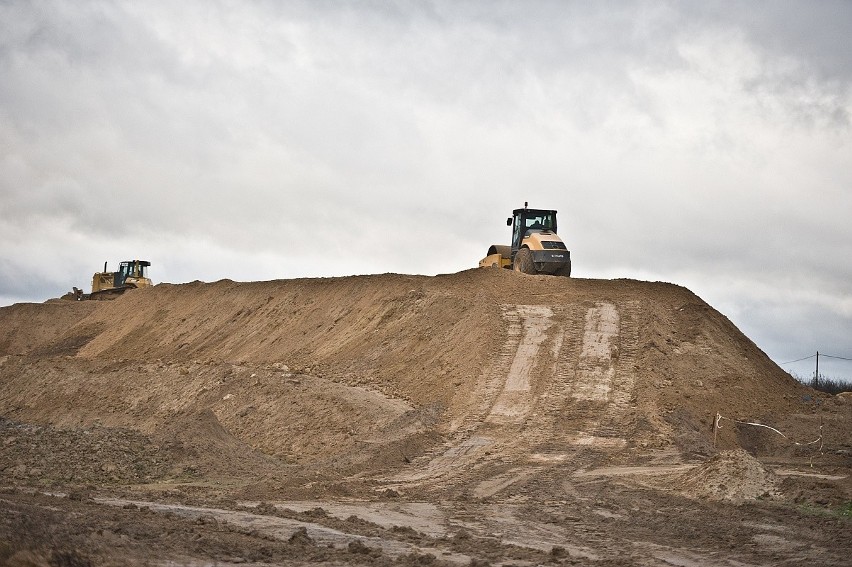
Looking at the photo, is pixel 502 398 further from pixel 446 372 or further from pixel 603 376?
pixel 603 376

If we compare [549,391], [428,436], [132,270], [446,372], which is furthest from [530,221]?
→ [132,270]

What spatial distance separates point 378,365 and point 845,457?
1324 centimetres

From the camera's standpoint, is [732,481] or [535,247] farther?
[535,247]

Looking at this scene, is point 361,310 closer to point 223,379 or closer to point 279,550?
point 223,379

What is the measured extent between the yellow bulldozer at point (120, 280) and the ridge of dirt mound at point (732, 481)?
45429mm

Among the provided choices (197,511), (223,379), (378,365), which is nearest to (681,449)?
(378,365)

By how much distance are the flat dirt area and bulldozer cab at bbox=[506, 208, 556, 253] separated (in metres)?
2.76

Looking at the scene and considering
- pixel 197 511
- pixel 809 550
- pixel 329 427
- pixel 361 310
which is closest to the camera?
pixel 809 550

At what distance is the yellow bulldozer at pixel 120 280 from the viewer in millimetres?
57781

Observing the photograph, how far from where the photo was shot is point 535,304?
30.7 meters

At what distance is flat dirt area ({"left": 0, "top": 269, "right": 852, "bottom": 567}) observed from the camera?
1135 cm

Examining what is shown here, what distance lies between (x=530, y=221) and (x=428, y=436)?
48.5 ft

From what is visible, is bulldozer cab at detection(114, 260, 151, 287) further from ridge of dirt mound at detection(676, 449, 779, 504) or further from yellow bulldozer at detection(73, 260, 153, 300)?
ridge of dirt mound at detection(676, 449, 779, 504)

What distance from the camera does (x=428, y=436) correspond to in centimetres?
Answer: 2222
